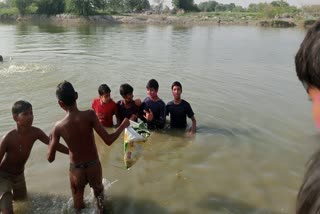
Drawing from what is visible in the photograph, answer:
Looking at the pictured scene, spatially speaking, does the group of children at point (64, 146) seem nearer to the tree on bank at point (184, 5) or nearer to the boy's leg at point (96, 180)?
the boy's leg at point (96, 180)

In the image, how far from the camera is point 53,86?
10352 millimetres

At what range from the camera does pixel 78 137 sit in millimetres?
3672

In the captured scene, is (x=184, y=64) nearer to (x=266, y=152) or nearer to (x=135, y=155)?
(x=266, y=152)

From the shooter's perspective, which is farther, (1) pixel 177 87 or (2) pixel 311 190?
(1) pixel 177 87

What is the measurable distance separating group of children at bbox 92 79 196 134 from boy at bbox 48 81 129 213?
8.17 ft

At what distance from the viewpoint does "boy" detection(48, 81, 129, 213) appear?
11.8 ft

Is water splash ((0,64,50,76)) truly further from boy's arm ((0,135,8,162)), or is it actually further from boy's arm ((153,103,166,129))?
boy's arm ((0,135,8,162))

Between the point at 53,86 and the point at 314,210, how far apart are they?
10.1 metres

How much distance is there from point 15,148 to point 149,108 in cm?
313

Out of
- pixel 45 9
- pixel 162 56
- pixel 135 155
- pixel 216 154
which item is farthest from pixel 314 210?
pixel 45 9

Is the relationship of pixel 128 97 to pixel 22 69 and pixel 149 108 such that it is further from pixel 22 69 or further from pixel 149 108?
pixel 22 69

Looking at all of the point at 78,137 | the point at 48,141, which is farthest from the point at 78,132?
the point at 48,141

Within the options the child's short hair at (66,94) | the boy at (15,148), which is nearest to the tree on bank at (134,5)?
the boy at (15,148)

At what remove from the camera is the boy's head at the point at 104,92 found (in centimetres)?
623
